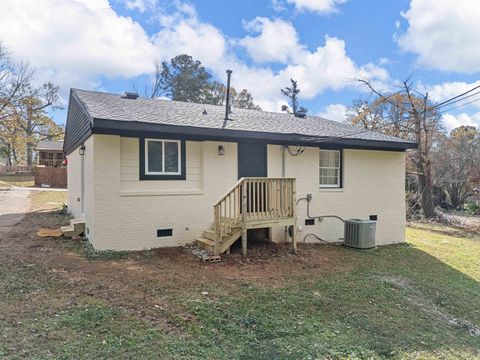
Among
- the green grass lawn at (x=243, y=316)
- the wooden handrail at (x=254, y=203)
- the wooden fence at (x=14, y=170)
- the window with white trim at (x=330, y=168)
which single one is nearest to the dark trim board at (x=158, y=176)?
the wooden handrail at (x=254, y=203)

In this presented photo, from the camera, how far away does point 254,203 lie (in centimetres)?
711

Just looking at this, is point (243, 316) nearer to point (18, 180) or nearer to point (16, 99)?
point (16, 99)

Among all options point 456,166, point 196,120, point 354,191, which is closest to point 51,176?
point 196,120

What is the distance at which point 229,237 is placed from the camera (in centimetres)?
696

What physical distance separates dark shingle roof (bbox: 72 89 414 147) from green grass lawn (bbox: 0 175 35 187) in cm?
2366

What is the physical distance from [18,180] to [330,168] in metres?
31.8

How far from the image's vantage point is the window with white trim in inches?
371

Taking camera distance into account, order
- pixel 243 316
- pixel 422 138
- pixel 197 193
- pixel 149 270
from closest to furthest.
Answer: pixel 243 316 < pixel 149 270 < pixel 197 193 < pixel 422 138

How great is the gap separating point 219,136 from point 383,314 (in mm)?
4883

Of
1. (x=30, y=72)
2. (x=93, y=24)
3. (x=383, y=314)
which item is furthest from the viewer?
(x=30, y=72)

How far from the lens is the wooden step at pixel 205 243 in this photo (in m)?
7.02

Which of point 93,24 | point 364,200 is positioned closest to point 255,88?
point 93,24

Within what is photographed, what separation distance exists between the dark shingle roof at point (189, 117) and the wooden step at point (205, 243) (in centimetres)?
257

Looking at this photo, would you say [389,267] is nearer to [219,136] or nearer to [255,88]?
[219,136]
